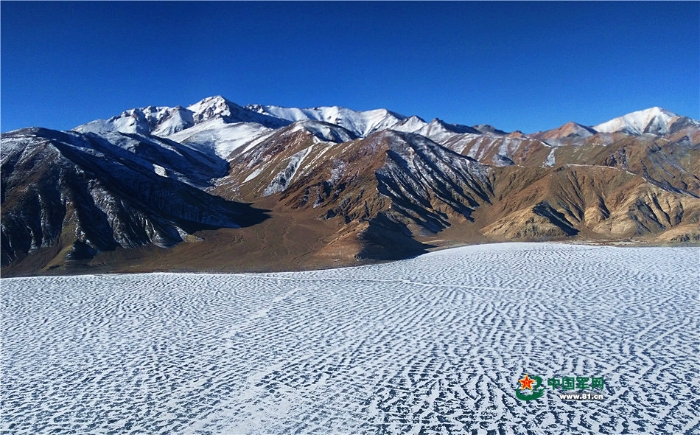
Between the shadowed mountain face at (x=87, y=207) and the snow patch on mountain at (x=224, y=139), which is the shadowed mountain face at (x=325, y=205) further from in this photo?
the snow patch on mountain at (x=224, y=139)

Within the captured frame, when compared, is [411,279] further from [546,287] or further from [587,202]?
[587,202]

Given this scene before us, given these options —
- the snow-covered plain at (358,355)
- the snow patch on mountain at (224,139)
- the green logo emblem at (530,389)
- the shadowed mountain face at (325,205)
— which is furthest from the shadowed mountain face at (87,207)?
the snow patch on mountain at (224,139)

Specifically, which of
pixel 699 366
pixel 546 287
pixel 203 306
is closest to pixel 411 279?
pixel 546 287

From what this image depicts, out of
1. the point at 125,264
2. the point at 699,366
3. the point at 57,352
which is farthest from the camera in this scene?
the point at 125,264

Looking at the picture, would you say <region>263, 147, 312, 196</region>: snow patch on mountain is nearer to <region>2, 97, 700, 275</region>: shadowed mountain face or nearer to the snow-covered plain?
<region>2, 97, 700, 275</region>: shadowed mountain face

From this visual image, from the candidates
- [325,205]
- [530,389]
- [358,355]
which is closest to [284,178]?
[325,205]
